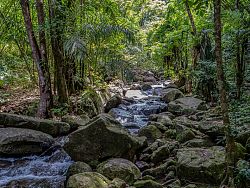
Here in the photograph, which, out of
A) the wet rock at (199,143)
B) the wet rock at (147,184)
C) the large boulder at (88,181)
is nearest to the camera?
the large boulder at (88,181)

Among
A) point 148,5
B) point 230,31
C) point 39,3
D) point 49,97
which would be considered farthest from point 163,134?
point 148,5

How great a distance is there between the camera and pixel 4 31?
29.1 ft

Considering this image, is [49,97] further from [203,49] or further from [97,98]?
[203,49]

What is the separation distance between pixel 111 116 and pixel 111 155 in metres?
1.09

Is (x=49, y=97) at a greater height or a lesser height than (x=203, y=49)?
lesser

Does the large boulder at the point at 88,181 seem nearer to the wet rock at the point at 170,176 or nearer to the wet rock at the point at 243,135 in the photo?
the wet rock at the point at 170,176

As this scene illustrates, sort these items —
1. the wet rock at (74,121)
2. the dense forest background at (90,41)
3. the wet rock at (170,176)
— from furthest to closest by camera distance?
the wet rock at (74,121) < the dense forest background at (90,41) < the wet rock at (170,176)

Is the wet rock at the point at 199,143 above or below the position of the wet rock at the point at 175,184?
above

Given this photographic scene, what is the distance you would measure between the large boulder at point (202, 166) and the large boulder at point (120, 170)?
704mm

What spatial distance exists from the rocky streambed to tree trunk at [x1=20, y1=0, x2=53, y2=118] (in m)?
0.92

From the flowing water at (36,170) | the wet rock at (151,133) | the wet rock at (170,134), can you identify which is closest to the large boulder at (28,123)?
the flowing water at (36,170)

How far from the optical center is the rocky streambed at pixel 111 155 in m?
4.28

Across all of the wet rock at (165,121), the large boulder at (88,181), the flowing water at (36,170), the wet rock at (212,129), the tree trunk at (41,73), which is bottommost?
the flowing water at (36,170)

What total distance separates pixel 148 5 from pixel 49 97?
700 centimetres
